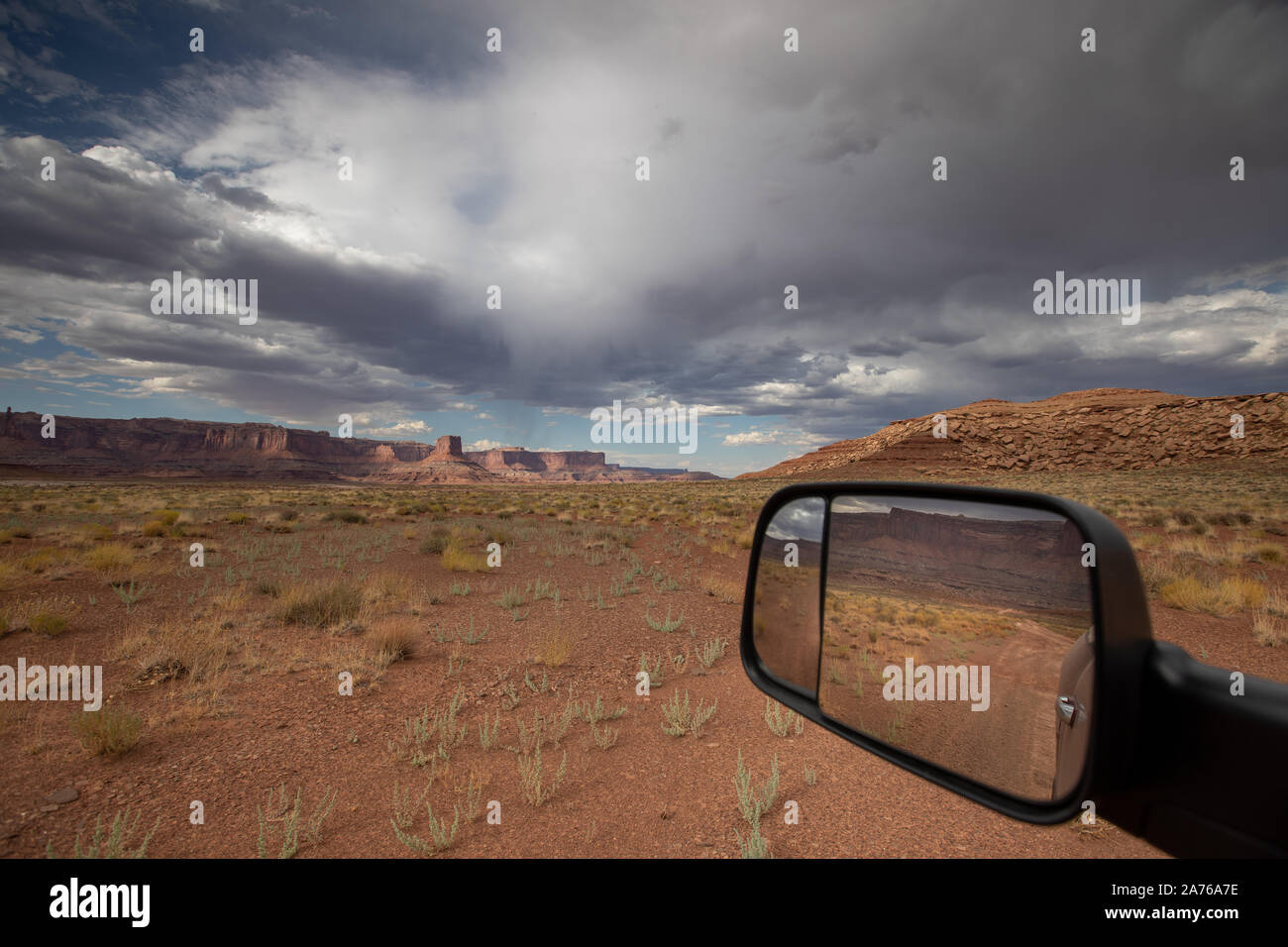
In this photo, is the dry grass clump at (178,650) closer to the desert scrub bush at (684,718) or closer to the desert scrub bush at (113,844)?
the desert scrub bush at (113,844)

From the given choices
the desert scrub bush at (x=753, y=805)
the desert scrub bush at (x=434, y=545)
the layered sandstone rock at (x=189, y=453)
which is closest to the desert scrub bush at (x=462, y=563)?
the desert scrub bush at (x=434, y=545)

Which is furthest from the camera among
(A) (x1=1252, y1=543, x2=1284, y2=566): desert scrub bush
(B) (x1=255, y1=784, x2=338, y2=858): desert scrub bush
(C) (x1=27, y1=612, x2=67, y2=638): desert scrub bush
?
(A) (x1=1252, y1=543, x2=1284, y2=566): desert scrub bush

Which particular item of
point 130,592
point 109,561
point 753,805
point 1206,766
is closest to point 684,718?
point 753,805

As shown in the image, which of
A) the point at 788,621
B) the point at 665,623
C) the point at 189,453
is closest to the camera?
the point at 788,621

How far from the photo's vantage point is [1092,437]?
208ft

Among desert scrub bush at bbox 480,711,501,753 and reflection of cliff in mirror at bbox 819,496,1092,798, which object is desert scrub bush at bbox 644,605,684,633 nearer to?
desert scrub bush at bbox 480,711,501,753

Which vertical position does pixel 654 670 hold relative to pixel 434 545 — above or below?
below

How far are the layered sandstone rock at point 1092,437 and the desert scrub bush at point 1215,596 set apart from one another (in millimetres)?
51858

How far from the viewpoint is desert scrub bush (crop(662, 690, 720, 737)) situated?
4887 millimetres

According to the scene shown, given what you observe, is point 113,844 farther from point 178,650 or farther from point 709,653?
point 709,653

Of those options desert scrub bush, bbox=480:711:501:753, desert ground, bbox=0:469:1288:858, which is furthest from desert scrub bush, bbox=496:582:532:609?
desert scrub bush, bbox=480:711:501:753

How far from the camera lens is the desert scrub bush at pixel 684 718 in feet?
16.0

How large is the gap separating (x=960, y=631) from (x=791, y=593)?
2.54ft

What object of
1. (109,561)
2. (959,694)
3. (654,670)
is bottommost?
(654,670)
